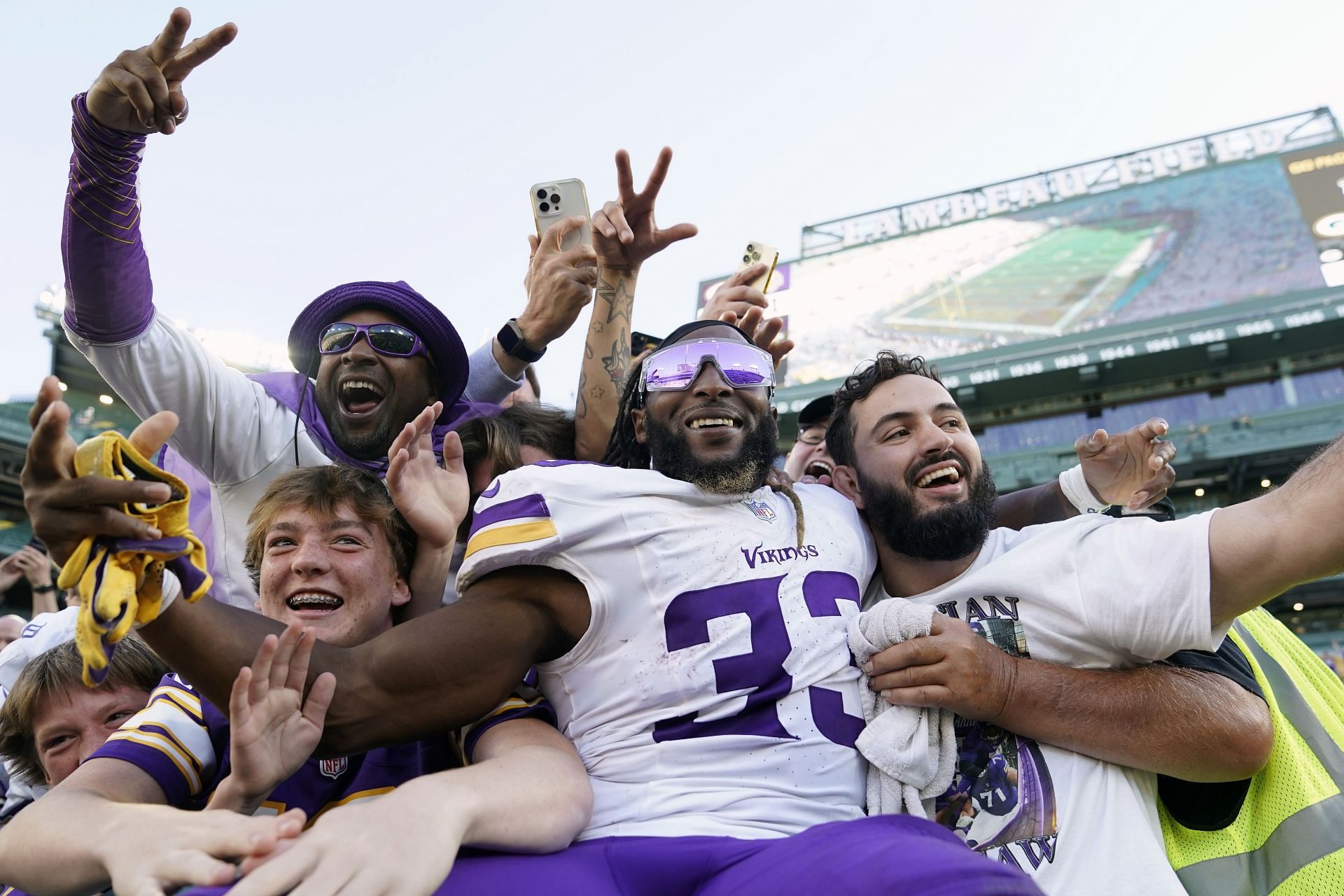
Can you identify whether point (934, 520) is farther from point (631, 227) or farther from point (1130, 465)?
point (631, 227)

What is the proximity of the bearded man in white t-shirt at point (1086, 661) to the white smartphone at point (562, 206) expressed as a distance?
2218mm

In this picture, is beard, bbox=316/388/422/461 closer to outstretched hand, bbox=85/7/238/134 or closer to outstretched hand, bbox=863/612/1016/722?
outstretched hand, bbox=85/7/238/134

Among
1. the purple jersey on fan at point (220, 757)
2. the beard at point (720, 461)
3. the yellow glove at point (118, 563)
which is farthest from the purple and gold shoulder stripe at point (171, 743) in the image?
the beard at point (720, 461)

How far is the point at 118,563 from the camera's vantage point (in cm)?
173

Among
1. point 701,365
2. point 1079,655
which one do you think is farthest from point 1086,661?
point 701,365

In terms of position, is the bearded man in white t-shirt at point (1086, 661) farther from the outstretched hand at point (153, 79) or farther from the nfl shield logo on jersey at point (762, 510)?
the outstretched hand at point (153, 79)

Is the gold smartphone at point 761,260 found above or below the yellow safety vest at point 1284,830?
above

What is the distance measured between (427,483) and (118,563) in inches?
36.3

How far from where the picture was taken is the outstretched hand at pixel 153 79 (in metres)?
2.58

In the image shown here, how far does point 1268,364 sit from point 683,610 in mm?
33437

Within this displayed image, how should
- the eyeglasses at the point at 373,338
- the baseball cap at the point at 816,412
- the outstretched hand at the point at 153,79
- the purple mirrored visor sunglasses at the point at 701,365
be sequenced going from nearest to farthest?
1. the outstretched hand at the point at 153,79
2. the purple mirrored visor sunglasses at the point at 701,365
3. the eyeglasses at the point at 373,338
4. the baseball cap at the point at 816,412

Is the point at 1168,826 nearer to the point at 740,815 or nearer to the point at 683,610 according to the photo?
the point at 740,815

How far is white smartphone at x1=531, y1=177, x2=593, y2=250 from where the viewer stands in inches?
163

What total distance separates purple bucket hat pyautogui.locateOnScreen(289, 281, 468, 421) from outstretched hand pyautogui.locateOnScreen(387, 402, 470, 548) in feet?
3.08
